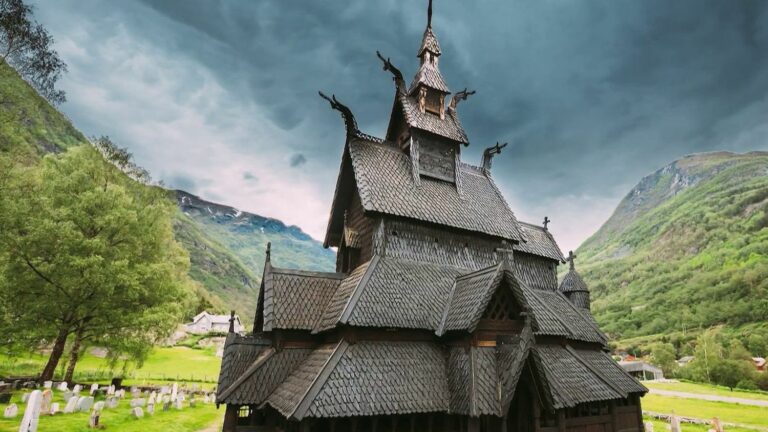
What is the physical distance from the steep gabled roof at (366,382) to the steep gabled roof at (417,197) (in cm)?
490

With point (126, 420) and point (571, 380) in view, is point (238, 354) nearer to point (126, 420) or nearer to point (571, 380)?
point (571, 380)

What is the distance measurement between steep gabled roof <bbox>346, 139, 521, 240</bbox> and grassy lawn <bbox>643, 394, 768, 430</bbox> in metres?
26.3

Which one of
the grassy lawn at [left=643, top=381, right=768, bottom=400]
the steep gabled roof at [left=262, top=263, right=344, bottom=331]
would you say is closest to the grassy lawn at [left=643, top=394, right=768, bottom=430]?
the grassy lawn at [left=643, top=381, right=768, bottom=400]

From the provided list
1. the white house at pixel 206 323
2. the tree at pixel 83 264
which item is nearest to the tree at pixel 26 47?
the tree at pixel 83 264

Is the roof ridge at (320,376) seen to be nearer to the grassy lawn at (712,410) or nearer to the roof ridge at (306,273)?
the roof ridge at (306,273)

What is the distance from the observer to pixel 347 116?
16.2m

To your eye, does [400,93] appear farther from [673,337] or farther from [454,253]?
[673,337]

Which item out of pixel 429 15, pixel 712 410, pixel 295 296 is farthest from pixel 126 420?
pixel 712 410

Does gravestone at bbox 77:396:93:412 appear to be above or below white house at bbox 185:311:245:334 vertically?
below

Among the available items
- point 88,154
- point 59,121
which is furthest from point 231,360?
point 59,121

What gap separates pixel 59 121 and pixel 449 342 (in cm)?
20289

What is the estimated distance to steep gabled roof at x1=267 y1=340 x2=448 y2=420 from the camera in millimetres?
9852

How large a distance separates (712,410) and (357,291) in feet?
130

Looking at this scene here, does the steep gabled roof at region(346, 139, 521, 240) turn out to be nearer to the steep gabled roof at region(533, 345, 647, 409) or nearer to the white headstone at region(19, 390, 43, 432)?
the steep gabled roof at region(533, 345, 647, 409)
